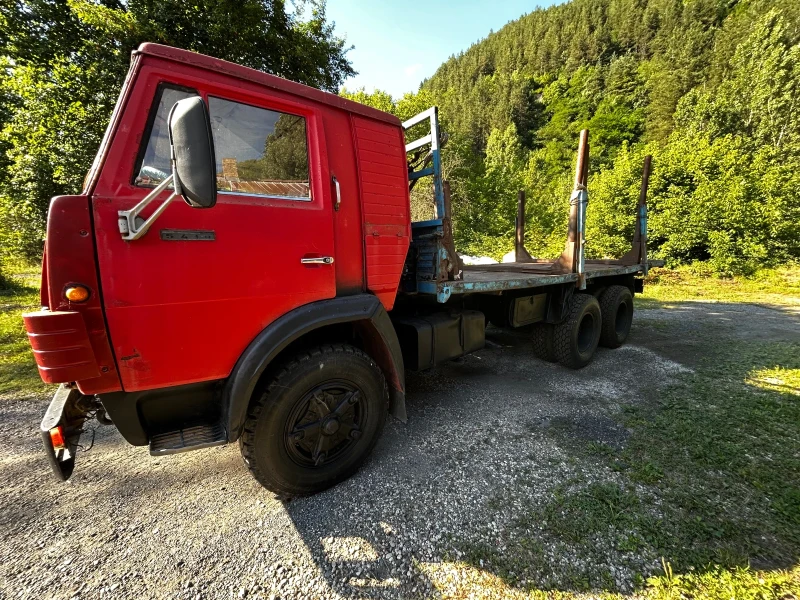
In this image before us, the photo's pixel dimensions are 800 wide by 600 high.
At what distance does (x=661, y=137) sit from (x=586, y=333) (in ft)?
112

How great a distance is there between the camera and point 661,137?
1128 inches

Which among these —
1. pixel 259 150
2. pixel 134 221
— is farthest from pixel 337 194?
pixel 134 221

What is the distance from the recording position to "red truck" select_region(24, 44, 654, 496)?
1487 mm

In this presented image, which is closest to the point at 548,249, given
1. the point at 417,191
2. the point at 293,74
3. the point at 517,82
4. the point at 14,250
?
the point at 417,191

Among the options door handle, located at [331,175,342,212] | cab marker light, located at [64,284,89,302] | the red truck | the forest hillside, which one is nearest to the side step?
the red truck

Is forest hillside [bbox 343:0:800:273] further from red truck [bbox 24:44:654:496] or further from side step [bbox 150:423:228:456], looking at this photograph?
side step [bbox 150:423:228:456]

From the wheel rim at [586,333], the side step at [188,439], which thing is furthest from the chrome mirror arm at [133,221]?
the wheel rim at [586,333]

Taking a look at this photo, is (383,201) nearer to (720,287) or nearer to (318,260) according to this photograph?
(318,260)

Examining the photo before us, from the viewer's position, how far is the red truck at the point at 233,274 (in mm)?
1487

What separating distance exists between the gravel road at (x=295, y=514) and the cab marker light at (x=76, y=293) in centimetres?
140

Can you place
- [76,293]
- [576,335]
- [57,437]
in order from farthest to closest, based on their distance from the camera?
[576,335] → [57,437] → [76,293]

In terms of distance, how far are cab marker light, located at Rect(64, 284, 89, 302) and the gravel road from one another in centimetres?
140

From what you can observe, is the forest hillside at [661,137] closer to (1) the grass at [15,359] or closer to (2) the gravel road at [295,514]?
(2) the gravel road at [295,514]

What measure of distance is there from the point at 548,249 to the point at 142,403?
1905 centimetres
